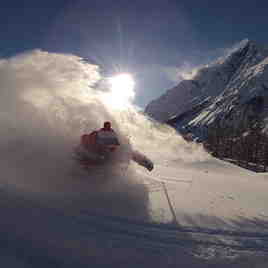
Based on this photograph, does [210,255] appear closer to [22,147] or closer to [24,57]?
→ [22,147]

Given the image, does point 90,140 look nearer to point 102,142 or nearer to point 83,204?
point 102,142

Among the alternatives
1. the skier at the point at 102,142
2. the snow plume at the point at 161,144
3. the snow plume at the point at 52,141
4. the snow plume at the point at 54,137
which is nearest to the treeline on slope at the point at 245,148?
the snow plume at the point at 161,144

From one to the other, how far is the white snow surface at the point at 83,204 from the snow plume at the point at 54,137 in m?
0.03

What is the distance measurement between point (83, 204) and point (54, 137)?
3.99 metres

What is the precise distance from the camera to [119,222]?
653cm

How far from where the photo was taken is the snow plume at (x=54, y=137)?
847 cm

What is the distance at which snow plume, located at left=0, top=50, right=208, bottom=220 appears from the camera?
333 inches

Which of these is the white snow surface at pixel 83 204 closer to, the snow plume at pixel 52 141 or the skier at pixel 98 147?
the snow plume at pixel 52 141

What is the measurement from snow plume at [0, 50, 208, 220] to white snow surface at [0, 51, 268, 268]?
0.03 metres

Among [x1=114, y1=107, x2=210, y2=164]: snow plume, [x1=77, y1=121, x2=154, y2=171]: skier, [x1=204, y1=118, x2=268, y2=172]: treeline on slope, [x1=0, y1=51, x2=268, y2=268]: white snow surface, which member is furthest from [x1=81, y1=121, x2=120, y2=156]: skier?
[x1=204, y1=118, x2=268, y2=172]: treeline on slope

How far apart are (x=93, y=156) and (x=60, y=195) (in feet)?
5.91

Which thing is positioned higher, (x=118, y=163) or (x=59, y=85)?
(x=59, y=85)

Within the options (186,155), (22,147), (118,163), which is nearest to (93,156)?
(118,163)

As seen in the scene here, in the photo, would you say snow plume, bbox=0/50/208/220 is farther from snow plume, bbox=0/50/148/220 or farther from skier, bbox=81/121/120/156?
skier, bbox=81/121/120/156
